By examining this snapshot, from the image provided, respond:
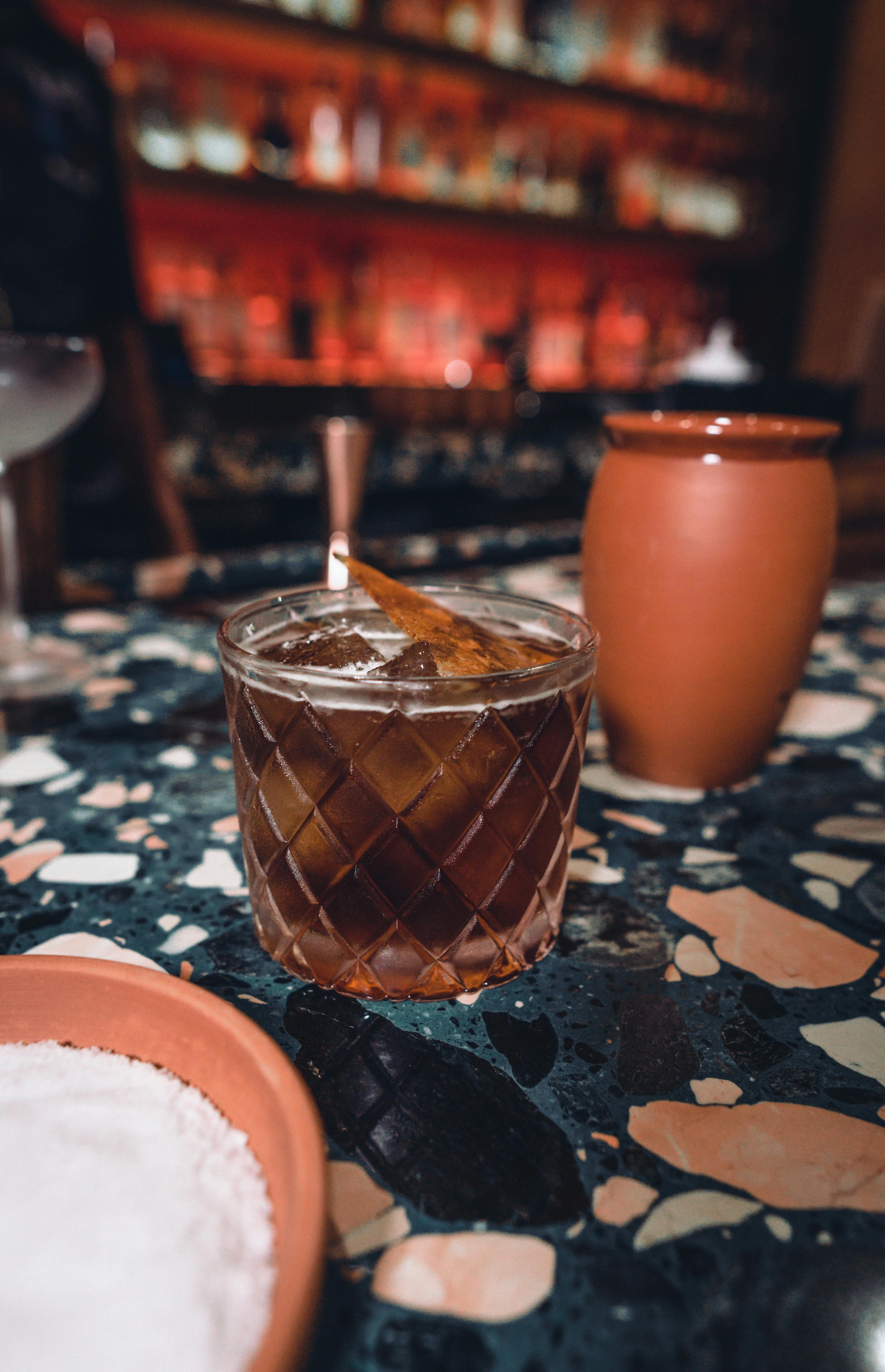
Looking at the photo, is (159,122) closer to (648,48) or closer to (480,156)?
(480,156)

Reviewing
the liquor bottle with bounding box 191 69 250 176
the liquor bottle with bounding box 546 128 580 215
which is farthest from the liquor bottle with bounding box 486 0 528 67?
the liquor bottle with bounding box 191 69 250 176

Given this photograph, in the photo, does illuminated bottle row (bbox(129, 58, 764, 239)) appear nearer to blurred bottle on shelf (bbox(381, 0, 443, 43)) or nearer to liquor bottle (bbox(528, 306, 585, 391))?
blurred bottle on shelf (bbox(381, 0, 443, 43))

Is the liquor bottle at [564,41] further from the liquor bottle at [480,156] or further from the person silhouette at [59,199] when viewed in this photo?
the person silhouette at [59,199]

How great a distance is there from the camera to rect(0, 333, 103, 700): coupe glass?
71 centimetres

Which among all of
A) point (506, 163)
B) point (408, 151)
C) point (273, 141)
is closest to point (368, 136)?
point (408, 151)

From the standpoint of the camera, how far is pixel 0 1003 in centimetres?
29

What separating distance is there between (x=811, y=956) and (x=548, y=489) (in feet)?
7.08

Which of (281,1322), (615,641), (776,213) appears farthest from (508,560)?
(776,213)

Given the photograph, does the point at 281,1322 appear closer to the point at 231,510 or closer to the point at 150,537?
the point at 150,537

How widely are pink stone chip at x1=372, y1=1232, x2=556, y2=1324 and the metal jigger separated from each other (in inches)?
29.5

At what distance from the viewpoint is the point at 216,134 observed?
267 cm

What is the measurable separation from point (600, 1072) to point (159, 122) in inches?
122

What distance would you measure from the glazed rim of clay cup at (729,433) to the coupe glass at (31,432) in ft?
1.69

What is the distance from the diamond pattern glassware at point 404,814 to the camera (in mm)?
331
